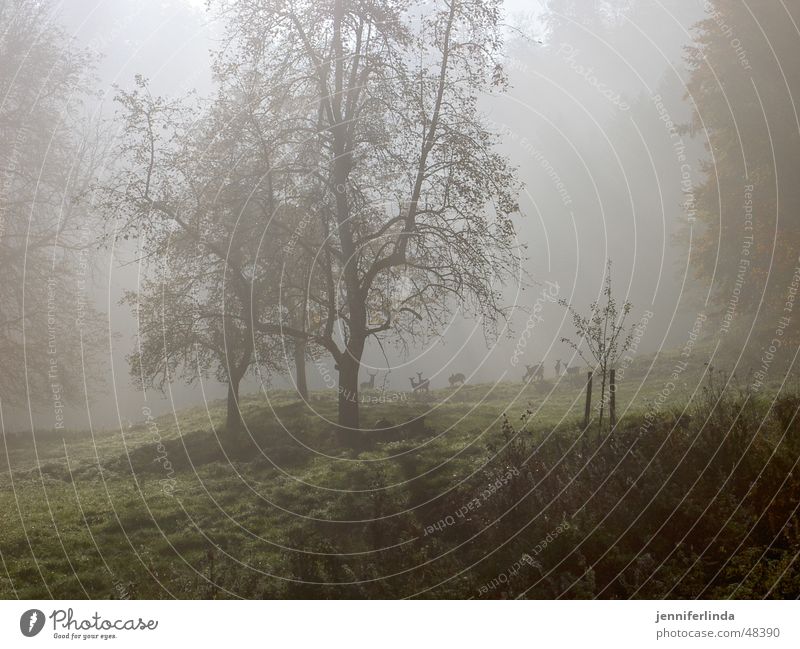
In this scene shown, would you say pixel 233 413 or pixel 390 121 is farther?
pixel 233 413

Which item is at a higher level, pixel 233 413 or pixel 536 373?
pixel 536 373

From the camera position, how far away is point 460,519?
1130cm

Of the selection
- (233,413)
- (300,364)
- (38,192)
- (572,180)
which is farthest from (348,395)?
(572,180)

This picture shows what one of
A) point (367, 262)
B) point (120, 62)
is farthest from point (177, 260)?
point (120, 62)

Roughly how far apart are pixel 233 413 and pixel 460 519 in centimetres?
1061

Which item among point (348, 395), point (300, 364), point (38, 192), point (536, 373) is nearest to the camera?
point (348, 395)

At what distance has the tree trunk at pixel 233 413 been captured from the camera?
19.3 metres

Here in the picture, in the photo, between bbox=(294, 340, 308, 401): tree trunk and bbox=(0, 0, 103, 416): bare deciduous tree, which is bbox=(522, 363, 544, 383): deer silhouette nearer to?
bbox=(294, 340, 308, 401): tree trunk

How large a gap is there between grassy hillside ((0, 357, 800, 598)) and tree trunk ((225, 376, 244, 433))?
10.6 ft

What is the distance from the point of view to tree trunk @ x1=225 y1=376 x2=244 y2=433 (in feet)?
63.5

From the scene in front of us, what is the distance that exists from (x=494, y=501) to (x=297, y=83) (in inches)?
433

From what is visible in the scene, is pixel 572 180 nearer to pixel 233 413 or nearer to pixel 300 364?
pixel 300 364

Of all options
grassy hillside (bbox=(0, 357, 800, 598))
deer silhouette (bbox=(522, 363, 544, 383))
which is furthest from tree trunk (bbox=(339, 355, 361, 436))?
deer silhouette (bbox=(522, 363, 544, 383))

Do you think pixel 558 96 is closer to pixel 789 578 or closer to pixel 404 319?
pixel 404 319
